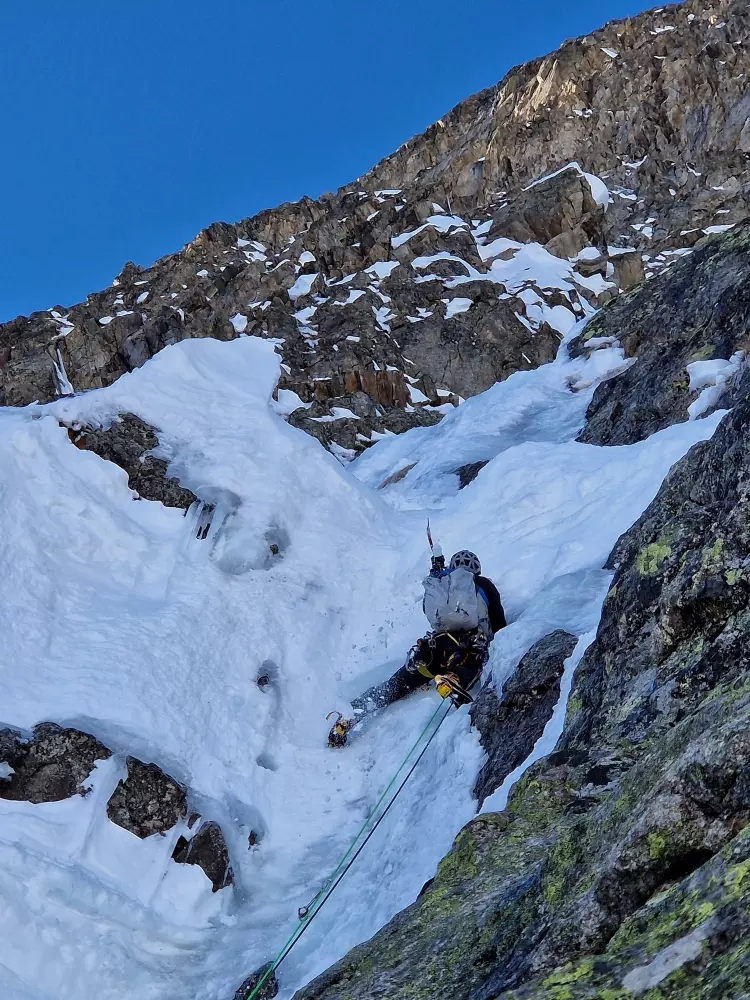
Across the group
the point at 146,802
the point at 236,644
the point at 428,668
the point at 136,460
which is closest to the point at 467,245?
the point at 136,460

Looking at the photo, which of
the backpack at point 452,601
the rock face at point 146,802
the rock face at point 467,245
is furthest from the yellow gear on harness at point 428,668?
the rock face at point 467,245

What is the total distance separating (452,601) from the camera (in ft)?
33.4

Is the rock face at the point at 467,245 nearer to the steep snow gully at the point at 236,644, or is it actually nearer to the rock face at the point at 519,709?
the steep snow gully at the point at 236,644

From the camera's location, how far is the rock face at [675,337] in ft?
52.0

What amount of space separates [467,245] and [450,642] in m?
47.2

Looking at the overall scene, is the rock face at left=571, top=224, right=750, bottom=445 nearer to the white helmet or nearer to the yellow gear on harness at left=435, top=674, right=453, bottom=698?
the white helmet

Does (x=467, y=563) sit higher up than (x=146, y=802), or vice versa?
(x=146, y=802)

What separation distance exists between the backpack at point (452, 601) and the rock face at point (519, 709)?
4.37ft

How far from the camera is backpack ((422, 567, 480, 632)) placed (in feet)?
33.0

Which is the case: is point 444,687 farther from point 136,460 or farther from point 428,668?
point 136,460

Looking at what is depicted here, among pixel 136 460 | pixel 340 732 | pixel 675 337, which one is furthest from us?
pixel 675 337

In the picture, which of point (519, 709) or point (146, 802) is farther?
point (146, 802)

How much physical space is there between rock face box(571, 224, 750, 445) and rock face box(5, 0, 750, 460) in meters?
15.7

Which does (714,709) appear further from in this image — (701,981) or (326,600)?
(326,600)
